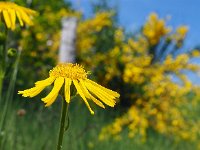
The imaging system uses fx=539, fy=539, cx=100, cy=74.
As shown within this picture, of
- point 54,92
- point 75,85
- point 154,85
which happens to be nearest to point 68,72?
point 75,85

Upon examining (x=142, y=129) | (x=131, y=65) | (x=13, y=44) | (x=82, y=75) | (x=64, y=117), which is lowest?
(x=64, y=117)

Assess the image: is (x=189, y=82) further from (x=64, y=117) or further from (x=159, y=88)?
(x=64, y=117)

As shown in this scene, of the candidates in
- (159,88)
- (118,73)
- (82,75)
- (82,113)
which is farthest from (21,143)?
(118,73)

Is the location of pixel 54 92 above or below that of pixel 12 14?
below

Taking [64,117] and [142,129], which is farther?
[142,129]

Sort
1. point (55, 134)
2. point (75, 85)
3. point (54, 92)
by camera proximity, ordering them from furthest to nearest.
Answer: point (55, 134)
point (75, 85)
point (54, 92)

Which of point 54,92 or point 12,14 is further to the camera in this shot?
point 12,14

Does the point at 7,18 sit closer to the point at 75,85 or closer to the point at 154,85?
the point at 75,85

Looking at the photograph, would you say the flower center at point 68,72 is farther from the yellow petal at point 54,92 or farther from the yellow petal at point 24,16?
the yellow petal at point 24,16

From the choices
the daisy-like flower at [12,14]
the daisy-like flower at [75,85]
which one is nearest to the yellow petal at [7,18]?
the daisy-like flower at [12,14]
